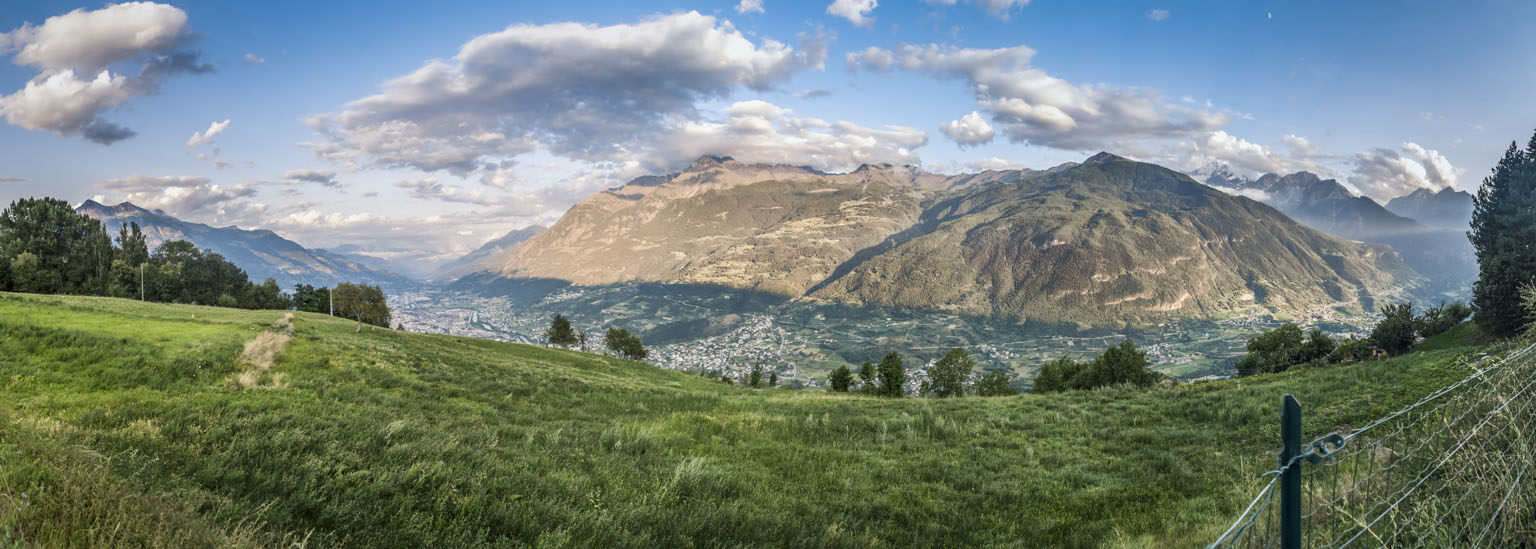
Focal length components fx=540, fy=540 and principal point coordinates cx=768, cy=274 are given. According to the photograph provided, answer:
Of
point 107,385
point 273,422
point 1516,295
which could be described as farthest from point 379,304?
point 1516,295

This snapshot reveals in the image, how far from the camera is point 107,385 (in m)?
9.70

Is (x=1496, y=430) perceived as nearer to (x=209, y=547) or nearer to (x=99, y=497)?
(x=209, y=547)

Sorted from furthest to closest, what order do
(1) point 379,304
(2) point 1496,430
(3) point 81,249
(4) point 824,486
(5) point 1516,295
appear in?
1. (1) point 379,304
2. (3) point 81,249
3. (5) point 1516,295
4. (4) point 824,486
5. (2) point 1496,430

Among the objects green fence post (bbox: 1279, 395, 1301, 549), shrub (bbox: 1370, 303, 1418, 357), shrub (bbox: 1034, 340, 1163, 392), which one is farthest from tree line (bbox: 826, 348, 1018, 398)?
green fence post (bbox: 1279, 395, 1301, 549)

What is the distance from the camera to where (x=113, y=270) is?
66500 millimetres

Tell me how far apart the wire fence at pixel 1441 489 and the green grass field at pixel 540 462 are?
→ 1.40 metres

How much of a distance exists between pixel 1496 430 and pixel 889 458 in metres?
7.74

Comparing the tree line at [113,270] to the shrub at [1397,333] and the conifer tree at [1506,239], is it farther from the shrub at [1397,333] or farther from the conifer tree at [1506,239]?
the shrub at [1397,333]

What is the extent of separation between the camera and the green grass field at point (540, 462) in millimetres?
4953

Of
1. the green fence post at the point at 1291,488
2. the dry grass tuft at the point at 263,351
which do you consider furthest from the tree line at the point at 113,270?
the green fence post at the point at 1291,488

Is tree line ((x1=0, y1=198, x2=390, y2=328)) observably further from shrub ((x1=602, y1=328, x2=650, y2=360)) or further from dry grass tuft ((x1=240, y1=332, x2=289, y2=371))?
dry grass tuft ((x1=240, y1=332, x2=289, y2=371))

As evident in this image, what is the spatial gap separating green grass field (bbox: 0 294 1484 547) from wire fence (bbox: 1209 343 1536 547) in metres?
1.40

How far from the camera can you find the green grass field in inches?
195

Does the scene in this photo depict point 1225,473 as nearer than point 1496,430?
No
